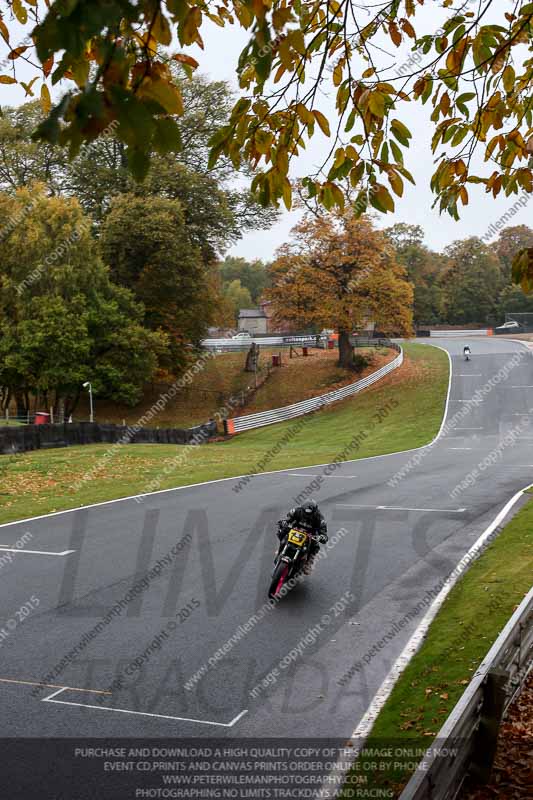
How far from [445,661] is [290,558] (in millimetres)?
2961

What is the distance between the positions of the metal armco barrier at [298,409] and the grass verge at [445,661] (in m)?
31.8

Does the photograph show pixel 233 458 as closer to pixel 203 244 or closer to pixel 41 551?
pixel 41 551

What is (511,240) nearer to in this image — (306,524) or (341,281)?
(341,281)

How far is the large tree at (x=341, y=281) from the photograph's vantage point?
5112 centimetres

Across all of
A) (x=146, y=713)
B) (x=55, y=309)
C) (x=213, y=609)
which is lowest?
(x=213, y=609)

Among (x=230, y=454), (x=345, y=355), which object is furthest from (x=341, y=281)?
(x=230, y=454)

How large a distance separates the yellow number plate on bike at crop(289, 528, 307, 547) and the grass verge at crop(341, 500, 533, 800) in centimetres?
212

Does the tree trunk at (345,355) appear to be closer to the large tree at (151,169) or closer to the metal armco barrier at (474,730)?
the large tree at (151,169)

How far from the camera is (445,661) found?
8516mm

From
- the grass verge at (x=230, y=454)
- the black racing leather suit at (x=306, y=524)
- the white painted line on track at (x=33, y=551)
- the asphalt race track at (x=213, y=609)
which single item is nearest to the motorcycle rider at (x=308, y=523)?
the black racing leather suit at (x=306, y=524)

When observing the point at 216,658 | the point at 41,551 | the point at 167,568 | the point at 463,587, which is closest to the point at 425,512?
the point at 463,587

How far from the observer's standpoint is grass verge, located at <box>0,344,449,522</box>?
21141mm

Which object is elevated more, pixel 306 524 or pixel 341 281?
pixel 341 281

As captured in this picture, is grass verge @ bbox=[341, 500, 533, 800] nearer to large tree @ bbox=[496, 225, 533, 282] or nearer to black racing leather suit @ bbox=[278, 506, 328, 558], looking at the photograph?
black racing leather suit @ bbox=[278, 506, 328, 558]
